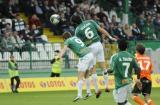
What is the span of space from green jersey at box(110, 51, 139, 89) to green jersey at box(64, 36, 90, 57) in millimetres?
5016

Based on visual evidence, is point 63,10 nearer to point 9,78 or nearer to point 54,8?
point 54,8

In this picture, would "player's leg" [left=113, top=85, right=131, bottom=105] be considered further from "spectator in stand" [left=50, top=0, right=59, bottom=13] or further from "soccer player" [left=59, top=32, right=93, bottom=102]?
"spectator in stand" [left=50, top=0, right=59, bottom=13]

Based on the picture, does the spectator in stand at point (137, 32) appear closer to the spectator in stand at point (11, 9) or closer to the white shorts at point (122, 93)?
the spectator in stand at point (11, 9)

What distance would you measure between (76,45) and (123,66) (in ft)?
17.0

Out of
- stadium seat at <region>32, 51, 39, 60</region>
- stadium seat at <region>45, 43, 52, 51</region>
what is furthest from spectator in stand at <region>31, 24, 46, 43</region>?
stadium seat at <region>32, 51, 39, 60</region>

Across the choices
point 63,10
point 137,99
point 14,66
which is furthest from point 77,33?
point 63,10

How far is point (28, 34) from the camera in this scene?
35000mm

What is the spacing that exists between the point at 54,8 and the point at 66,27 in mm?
1409

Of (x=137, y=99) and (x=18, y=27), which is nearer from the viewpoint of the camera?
(x=137, y=99)

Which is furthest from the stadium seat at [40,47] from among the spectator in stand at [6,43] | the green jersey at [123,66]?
the green jersey at [123,66]

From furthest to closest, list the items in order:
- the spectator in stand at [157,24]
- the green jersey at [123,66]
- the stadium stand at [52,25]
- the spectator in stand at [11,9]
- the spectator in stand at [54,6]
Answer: the spectator in stand at [157,24] < the spectator in stand at [54,6] < the spectator in stand at [11,9] < the stadium stand at [52,25] < the green jersey at [123,66]

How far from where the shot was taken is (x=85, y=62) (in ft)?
72.3

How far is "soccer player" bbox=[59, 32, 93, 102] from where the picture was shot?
21.6 meters

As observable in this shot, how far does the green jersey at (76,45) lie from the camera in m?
21.6
